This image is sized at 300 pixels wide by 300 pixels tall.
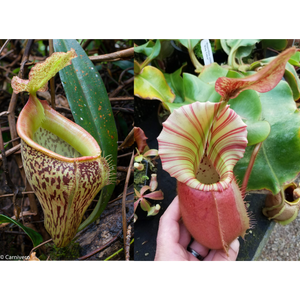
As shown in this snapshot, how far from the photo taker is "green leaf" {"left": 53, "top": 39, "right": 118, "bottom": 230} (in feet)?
2.11

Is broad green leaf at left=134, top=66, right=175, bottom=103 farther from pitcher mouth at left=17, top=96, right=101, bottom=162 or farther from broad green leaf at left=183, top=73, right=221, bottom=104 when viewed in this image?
pitcher mouth at left=17, top=96, right=101, bottom=162

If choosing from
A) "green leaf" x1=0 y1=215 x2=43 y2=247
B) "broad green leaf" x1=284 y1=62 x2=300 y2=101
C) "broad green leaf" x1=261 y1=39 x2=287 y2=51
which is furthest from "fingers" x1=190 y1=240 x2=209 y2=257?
"broad green leaf" x1=261 y1=39 x2=287 y2=51

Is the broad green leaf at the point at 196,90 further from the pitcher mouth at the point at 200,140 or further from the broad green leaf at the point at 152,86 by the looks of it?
the pitcher mouth at the point at 200,140

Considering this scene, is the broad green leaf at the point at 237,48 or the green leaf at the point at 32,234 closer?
the green leaf at the point at 32,234

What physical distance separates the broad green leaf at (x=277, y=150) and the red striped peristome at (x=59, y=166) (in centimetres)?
43

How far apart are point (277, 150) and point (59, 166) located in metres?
0.58

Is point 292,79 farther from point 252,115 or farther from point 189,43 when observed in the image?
point 189,43

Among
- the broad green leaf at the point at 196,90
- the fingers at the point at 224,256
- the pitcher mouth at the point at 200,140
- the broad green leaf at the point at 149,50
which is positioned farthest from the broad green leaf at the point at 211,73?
the fingers at the point at 224,256

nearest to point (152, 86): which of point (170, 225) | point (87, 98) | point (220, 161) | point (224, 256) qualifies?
point (87, 98)

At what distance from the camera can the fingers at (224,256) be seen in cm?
66

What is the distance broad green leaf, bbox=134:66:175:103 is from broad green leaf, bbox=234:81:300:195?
31 cm

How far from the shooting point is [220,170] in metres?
0.62

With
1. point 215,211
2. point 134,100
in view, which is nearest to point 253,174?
point 215,211
